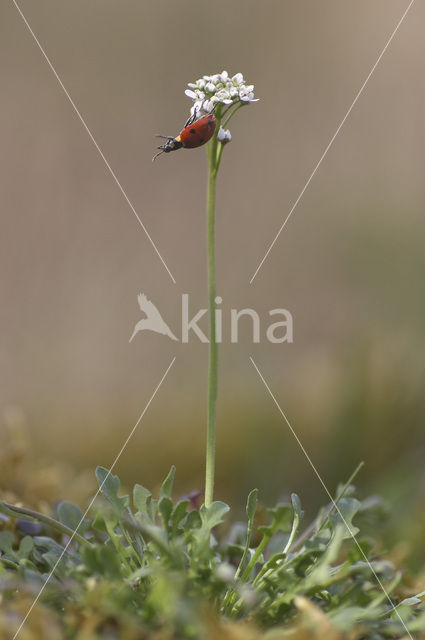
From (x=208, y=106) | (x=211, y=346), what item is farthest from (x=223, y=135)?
(x=211, y=346)

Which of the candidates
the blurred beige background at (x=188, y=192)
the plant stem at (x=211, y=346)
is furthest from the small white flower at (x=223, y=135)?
the blurred beige background at (x=188, y=192)

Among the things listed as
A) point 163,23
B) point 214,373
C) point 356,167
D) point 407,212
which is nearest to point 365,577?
point 214,373

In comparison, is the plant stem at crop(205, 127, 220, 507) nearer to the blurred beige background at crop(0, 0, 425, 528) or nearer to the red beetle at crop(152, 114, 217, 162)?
the red beetle at crop(152, 114, 217, 162)

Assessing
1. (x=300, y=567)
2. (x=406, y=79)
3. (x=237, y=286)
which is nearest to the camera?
(x=300, y=567)

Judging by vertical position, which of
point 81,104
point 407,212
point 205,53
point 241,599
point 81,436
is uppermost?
point 205,53

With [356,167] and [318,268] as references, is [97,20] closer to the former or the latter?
[356,167]

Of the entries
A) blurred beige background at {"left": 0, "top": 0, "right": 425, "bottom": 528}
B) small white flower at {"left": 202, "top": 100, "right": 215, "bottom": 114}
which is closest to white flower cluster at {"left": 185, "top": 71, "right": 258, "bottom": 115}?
small white flower at {"left": 202, "top": 100, "right": 215, "bottom": 114}

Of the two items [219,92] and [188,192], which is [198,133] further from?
[188,192]
